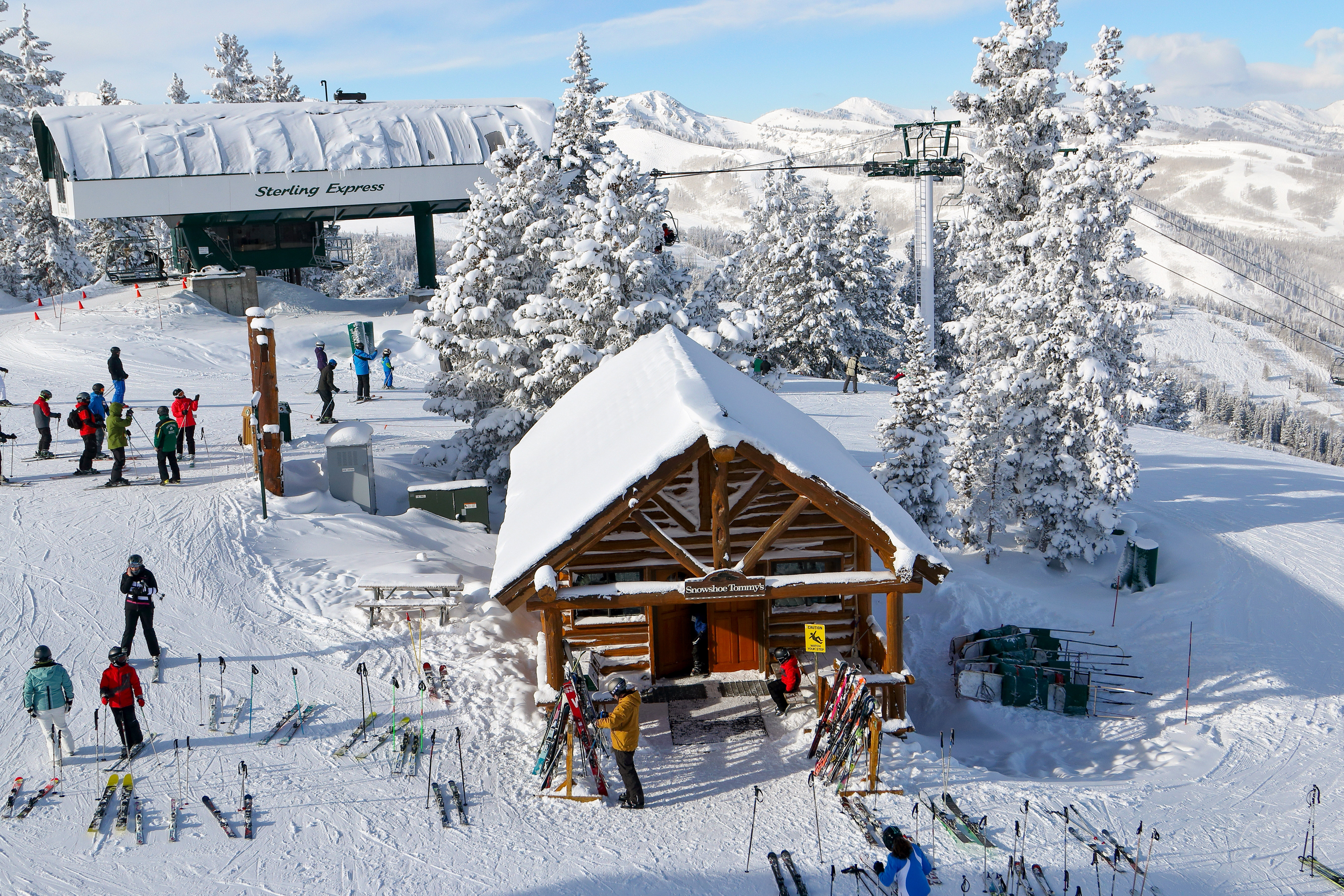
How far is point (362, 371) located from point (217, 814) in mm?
19348

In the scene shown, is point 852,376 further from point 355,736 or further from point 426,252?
point 355,736

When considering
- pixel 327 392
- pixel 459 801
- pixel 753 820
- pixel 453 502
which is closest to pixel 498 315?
pixel 453 502

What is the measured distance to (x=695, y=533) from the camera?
13.3 meters

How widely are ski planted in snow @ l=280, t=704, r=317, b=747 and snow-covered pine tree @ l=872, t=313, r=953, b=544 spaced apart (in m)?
12.8

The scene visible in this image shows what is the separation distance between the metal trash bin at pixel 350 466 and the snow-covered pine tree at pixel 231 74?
41228 millimetres

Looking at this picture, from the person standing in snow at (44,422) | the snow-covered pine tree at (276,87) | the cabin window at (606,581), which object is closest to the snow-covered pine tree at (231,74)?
the snow-covered pine tree at (276,87)

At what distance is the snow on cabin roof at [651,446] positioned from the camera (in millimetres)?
10656

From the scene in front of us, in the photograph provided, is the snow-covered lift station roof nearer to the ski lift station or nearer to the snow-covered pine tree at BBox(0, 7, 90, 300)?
the ski lift station

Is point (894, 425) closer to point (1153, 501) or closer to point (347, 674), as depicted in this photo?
point (1153, 501)

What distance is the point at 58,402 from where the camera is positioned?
24.2m

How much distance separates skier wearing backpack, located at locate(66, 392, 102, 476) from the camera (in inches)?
708

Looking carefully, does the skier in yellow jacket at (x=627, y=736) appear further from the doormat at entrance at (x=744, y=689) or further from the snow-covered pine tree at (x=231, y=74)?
the snow-covered pine tree at (x=231, y=74)

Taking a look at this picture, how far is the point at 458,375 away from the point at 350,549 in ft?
21.9

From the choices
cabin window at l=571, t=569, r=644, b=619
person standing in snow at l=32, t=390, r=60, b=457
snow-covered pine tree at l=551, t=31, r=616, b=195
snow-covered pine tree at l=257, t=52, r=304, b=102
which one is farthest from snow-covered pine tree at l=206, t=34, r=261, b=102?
cabin window at l=571, t=569, r=644, b=619
